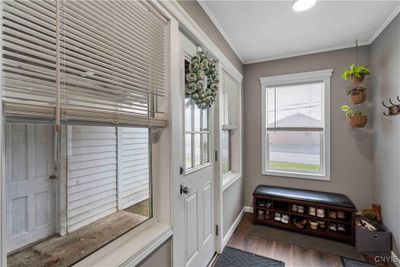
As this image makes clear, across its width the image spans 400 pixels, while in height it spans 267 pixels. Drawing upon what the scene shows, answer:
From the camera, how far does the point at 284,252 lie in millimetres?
2256

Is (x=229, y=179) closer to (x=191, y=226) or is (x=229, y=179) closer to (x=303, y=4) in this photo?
(x=191, y=226)

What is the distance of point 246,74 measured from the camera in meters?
3.36

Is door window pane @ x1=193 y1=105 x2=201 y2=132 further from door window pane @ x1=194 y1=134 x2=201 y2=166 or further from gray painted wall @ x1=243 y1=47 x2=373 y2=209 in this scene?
gray painted wall @ x1=243 y1=47 x2=373 y2=209

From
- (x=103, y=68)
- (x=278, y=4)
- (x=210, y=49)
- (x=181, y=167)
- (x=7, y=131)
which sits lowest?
(x=181, y=167)

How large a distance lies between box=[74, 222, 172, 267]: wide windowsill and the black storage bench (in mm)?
1951

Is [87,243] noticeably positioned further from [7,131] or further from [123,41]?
[123,41]

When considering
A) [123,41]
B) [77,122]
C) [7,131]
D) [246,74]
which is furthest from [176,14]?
[246,74]

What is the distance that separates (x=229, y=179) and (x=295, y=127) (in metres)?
1.35

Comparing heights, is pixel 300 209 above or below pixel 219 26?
below

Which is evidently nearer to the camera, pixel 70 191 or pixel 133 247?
pixel 70 191

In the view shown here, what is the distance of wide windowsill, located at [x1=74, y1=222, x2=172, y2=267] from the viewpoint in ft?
3.13

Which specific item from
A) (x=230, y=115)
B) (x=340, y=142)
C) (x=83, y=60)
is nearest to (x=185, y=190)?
(x=83, y=60)

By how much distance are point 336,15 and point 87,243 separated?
286cm

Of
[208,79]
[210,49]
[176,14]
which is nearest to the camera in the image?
[176,14]
